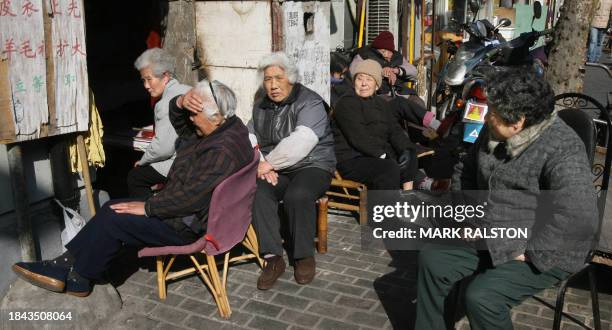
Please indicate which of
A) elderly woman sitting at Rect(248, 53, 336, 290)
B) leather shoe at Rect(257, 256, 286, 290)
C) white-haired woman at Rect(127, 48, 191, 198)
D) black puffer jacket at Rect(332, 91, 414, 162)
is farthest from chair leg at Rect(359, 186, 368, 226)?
white-haired woman at Rect(127, 48, 191, 198)

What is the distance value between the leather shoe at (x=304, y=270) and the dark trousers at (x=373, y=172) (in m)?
→ 0.97

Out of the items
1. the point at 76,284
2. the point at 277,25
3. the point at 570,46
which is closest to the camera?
the point at 76,284

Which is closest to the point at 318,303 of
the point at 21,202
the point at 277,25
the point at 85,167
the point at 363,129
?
the point at 363,129

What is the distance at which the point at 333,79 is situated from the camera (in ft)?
23.6

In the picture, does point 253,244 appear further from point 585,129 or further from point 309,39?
point 309,39

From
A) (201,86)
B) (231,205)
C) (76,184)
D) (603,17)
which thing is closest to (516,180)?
(231,205)

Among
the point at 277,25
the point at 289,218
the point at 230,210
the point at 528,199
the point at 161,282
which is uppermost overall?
the point at 277,25

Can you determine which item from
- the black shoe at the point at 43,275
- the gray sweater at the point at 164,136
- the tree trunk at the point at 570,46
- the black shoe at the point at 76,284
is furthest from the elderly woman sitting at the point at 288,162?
the tree trunk at the point at 570,46

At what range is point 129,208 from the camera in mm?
3508

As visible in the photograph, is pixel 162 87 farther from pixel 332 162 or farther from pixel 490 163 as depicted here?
pixel 490 163

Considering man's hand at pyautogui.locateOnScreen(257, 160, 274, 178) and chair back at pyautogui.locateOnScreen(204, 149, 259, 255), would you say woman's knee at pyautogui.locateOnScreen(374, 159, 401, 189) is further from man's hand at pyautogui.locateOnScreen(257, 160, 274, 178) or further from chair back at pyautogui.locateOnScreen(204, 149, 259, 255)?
chair back at pyautogui.locateOnScreen(204, 149, 259, 255)

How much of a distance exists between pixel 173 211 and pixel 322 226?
4.59 feet

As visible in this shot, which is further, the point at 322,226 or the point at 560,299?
the point at 322,226

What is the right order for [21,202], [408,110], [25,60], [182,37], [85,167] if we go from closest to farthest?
[25,60] < [21,202] < [85,167] < [182,37] < [408,110]
